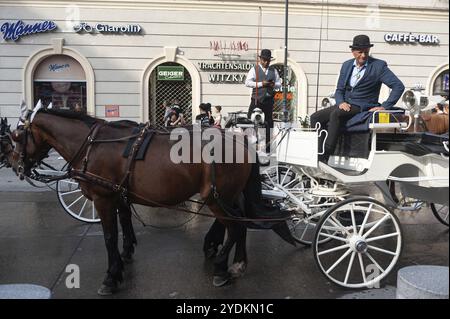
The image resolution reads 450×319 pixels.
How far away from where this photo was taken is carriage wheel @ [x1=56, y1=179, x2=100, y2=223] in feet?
20.9

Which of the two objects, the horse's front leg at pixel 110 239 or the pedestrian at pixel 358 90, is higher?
the pedestrian at pixel 358 90

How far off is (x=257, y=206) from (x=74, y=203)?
3486 millimetres

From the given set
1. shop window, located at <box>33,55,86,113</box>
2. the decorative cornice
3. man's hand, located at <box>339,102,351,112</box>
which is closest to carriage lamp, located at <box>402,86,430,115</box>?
man's hand, located at <box>339,102,351,112</box>

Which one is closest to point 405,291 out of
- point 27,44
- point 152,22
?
point 152,22

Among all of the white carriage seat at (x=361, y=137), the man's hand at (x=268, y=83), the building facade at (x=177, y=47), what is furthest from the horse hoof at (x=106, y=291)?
the building facade at (x=177, y=47)

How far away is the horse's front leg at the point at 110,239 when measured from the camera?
13.4ft

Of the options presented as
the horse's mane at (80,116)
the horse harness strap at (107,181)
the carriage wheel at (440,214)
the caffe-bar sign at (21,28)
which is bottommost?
the carriage wheel at (440,214)

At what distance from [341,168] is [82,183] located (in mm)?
2689

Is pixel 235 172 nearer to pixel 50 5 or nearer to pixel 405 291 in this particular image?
pixel 405 291

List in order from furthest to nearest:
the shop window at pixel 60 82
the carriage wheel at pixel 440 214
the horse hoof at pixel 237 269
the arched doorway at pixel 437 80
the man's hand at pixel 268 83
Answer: the arched doorway at pixel 437 80 < the shop window at pixel 60 82 < the man's hand at pixel 268 83 < the carriage wheel at pixel 440 214 < the horse hoof at pixel 237 269

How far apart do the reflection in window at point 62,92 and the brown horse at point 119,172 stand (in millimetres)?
11676

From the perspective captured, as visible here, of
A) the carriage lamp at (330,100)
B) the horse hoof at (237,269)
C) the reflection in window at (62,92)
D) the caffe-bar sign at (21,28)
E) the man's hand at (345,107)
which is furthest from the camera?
the reflection in window at (62,92)

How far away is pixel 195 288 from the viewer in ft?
13.7

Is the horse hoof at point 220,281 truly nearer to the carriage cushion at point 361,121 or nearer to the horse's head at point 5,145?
the carriage cushion at point 361,121
